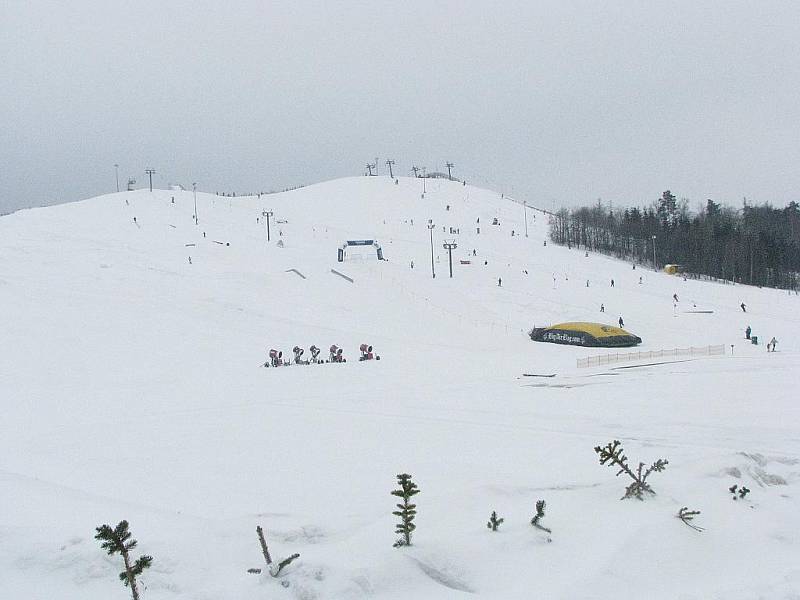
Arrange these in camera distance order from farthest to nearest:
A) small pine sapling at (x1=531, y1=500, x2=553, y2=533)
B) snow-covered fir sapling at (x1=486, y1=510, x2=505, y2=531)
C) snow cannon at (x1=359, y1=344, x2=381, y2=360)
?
snow cannon at (x1=359, y1=344, x2=381, y2=360)
small pine sapling at (x1=531, y1=500, x2=553, y2=533)
snow-covered fir sapling at (x1=486, y1=510, x2=505, y2=531)

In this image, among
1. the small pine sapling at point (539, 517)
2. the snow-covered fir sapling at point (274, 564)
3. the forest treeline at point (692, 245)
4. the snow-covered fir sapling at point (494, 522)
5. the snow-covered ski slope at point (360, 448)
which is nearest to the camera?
the snow-covered fir sapling at point (274, 564)

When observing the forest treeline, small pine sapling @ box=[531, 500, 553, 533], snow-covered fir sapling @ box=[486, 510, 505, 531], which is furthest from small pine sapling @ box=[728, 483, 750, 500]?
the forest treeline

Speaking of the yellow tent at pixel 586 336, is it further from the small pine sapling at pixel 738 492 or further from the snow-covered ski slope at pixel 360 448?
the small pine sapling at pixel 738 492

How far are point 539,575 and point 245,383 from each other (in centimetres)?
1415

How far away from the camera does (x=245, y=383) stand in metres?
19.0

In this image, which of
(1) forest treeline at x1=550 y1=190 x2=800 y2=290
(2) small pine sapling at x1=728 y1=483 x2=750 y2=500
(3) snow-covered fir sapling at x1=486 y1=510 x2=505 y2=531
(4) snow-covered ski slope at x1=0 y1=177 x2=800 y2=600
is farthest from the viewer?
(1) forest treeline at x1=550 y1=190 x2=800 y2=290

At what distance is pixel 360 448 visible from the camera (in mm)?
10641

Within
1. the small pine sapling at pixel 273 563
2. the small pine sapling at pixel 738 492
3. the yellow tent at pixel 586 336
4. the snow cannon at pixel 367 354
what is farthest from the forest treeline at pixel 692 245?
the small pine sapling at pixel 273 563

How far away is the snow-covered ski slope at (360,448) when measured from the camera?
20.2ft

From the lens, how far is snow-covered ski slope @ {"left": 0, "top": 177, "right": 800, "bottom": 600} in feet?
20.2

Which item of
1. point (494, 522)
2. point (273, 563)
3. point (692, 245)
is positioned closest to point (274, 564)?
point (273, 563)

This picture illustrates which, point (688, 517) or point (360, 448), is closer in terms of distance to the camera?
point (688, 517)

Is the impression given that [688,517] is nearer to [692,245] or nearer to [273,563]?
[273,563]

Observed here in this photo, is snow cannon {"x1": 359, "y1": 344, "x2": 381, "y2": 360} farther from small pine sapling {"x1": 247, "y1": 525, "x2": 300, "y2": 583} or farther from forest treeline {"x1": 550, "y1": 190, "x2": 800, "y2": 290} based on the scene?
forest treeline {"x1": 550, "y1": 190, "x2": 800, "y2": 290}
